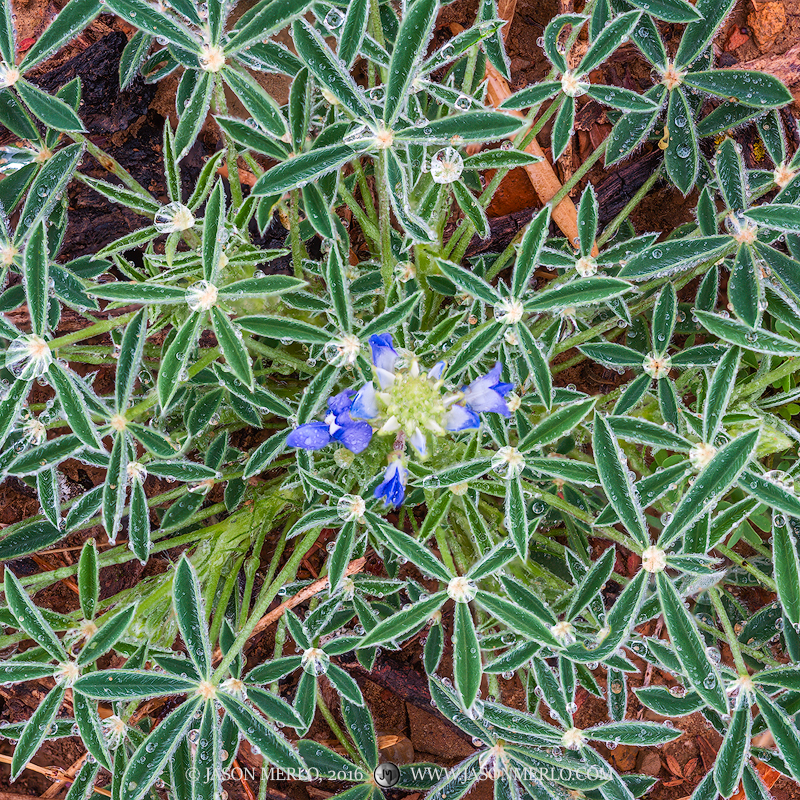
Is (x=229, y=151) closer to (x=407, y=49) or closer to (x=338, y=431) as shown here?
(x=407, y=49)

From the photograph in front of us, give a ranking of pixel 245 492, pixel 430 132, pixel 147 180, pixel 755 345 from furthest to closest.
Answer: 1. pixel 147 180
2. pixel 245 492
3. pixel 755 345
4. pixel 430 132

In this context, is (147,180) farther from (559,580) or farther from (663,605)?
(663,605)

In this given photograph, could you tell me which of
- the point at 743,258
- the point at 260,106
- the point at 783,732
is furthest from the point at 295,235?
the point at 783,732

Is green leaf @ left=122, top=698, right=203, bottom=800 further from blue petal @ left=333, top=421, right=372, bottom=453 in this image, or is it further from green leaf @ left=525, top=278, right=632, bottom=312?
green leaf @ left=525, top=278, right=632, bottom=312

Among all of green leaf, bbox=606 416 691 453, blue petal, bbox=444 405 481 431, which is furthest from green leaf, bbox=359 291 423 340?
green leaf, bbox=606 416 691 453

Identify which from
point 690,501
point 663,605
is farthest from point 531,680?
point 690,501

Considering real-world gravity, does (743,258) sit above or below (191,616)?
above
